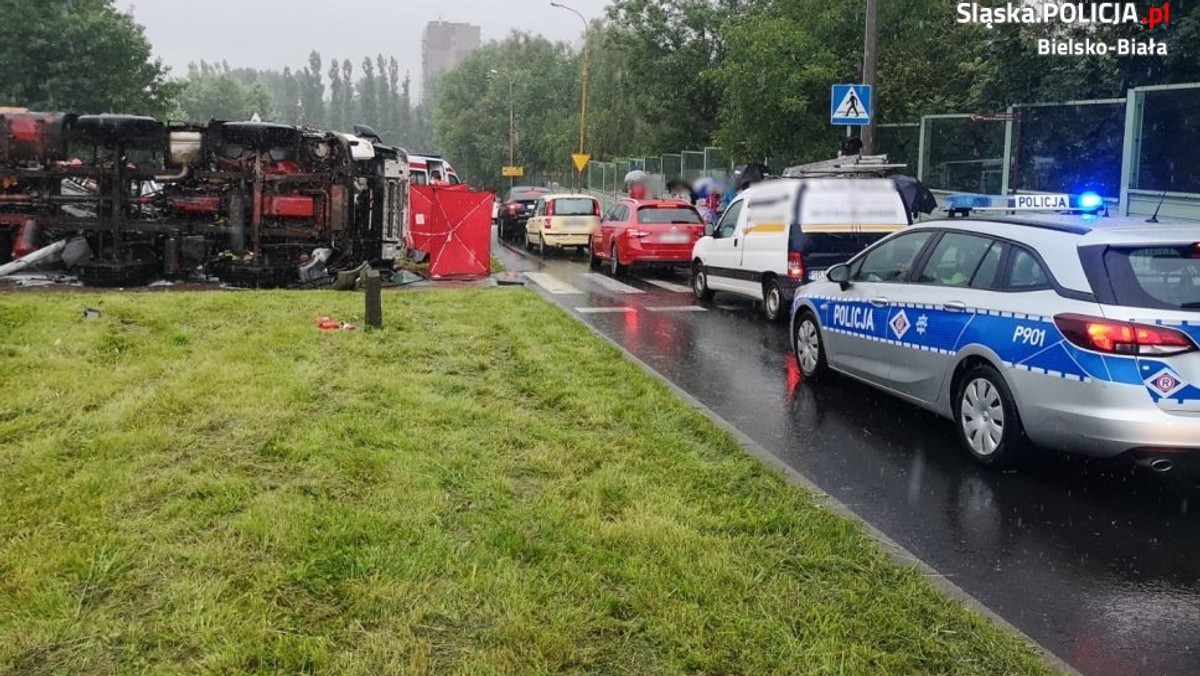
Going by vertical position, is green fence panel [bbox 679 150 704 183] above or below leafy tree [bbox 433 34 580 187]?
below

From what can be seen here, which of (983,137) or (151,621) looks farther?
(983,137)

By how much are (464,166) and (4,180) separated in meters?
87.6

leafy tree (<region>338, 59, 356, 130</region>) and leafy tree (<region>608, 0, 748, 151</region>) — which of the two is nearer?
leafy tree (<region>608, 0, 748, 151</region>)

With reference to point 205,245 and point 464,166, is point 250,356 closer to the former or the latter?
point 205,245

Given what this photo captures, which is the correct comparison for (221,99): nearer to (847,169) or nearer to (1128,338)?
(847,169)

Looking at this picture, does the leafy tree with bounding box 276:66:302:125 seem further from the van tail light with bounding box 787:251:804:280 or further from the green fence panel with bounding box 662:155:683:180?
the van tail light with bounding box 787:251:804:280

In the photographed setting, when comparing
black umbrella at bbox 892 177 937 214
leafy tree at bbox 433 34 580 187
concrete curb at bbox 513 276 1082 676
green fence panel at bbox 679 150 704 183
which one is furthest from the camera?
leafy tree at bbox 433 34 580 187

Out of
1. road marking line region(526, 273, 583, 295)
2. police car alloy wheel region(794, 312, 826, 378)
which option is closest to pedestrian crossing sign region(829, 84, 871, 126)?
road marking line region(526, 273, 583, 295)

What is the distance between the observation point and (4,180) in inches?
605

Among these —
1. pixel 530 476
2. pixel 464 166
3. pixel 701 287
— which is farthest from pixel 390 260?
pixel 464 166

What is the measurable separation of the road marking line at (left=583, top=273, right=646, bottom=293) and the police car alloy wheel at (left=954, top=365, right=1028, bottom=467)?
10375 mm

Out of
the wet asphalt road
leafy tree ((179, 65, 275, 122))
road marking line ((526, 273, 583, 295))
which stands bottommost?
the wet asphalt road

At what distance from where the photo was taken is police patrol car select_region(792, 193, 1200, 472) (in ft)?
17.7

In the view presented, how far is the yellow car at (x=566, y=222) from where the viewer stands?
24188 mm
